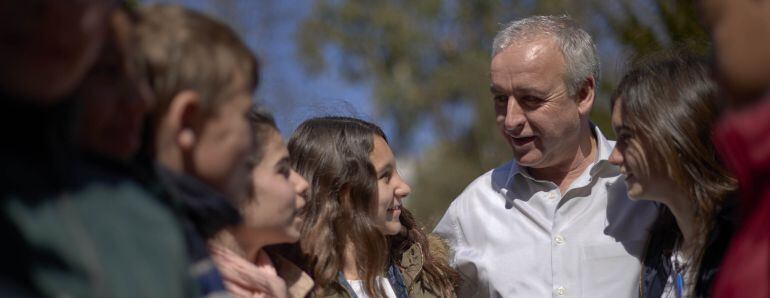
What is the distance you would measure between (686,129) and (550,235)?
794 mm

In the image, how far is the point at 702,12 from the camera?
1635 mm

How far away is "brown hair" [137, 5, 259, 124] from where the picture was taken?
1.56 meters

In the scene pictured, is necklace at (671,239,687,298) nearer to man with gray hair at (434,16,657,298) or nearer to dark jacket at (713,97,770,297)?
man with gray hair at (434,16,657,298)

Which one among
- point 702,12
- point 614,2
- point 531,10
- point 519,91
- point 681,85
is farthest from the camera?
point 531,10

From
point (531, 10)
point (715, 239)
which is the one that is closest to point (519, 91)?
point (715, 239)

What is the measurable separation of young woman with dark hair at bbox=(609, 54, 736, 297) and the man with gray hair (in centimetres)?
35

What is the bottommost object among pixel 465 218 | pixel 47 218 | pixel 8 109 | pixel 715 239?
pixel 715 239

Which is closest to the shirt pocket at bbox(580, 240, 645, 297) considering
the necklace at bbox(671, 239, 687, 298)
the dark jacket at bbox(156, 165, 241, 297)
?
the necklace at bbox(671, 239, 687, 298)

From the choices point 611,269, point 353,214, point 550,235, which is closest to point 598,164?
point 550,235

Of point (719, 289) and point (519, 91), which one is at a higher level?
point (519, 91)

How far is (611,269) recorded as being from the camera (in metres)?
3.34

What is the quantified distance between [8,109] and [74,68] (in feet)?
0.33

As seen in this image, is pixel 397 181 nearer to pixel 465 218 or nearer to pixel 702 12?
pixel 465 218

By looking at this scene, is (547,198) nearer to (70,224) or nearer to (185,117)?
(185,117)
